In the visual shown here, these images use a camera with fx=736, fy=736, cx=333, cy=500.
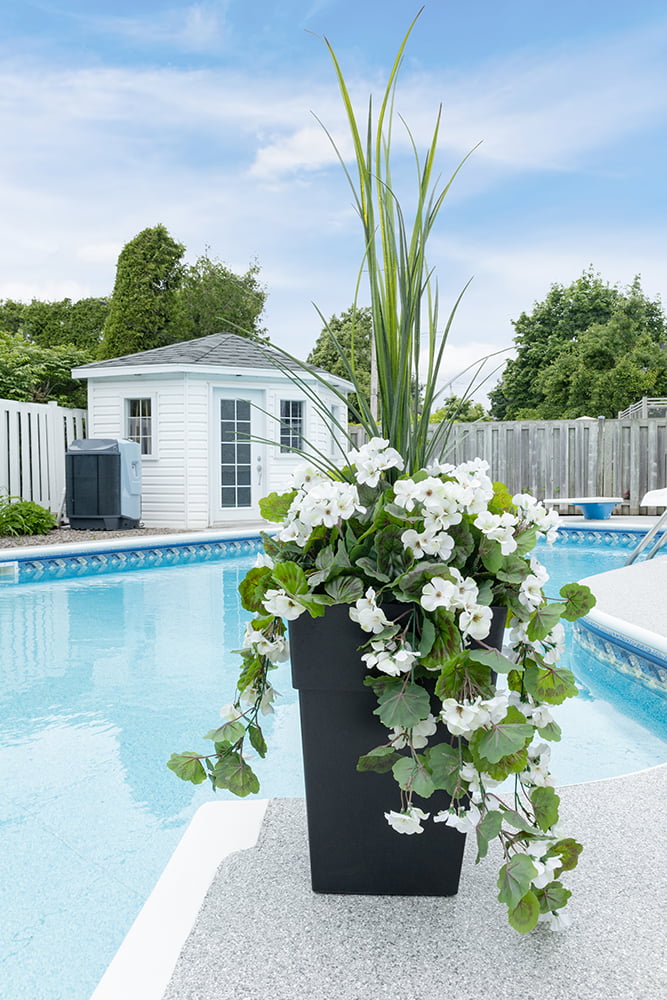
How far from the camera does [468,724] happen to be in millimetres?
983

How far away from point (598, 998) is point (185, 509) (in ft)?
31.1

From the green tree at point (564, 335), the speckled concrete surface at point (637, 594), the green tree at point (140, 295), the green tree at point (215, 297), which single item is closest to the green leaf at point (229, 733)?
the speckled concrete surface at point (637, 594)

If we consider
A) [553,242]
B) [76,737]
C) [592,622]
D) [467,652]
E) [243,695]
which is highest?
[553,242]

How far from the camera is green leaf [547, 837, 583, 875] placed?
109cm

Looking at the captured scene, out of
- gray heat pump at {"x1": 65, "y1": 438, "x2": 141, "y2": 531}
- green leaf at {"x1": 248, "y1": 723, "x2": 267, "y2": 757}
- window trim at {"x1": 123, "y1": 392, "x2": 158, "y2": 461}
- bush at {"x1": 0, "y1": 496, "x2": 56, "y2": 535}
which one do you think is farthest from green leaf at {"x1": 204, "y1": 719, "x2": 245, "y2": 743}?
window trim at {"x1": 123, "y1": 392, "x2": 158, "y2": 461}

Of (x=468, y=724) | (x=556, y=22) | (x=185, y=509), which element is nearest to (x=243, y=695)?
(x=468, y=724)

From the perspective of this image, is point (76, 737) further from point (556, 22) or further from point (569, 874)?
point (556, 22)

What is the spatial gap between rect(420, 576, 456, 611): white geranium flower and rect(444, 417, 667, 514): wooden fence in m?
10.4

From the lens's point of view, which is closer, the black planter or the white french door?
the black planter

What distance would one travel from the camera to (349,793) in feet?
3.91

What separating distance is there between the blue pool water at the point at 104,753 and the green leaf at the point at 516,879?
1.00m

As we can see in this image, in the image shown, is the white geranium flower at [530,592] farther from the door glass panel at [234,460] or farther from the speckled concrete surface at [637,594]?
the door glass panel at [234,460]

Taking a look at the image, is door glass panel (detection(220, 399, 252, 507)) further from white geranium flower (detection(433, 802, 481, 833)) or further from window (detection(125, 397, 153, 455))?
white geranium flower (detection(433, 802, 481, 833))

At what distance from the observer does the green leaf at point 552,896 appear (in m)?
1.06
